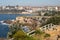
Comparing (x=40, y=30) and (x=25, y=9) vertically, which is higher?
(x=25, y=9)

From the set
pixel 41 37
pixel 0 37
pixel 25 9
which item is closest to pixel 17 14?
pixel 25 9

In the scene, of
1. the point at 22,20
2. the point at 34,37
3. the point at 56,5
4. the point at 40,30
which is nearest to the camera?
the point at 34,37

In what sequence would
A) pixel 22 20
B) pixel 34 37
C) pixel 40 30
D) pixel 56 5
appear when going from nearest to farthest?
pixel 34 37, pixel 40 30, pixel 22 20, pixel 56 5

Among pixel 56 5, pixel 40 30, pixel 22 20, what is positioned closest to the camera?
pixel 40 30

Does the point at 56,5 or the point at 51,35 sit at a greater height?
the point at 56,5

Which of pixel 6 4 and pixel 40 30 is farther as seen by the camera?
pixel 6 4

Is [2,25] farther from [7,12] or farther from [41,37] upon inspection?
[41,37]

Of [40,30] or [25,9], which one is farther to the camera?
[25,9]

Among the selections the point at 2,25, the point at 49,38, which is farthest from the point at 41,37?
the point at 2,25

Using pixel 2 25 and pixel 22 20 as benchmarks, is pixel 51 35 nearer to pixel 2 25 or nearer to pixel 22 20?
pixel 22 20
